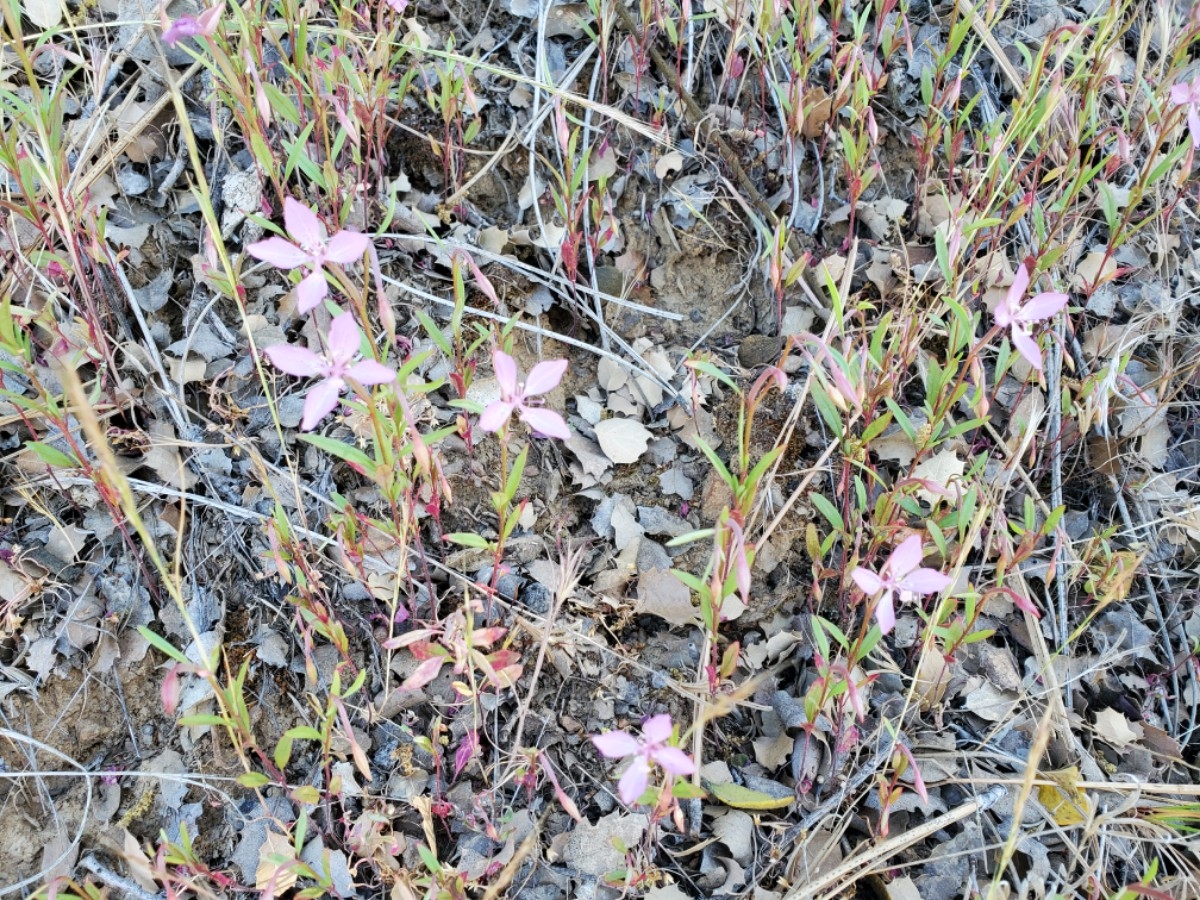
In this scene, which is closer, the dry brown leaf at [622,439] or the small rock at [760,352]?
the dry brown leaf at [622,439]

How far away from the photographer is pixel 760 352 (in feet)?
8.04

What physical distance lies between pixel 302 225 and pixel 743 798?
1.46 metres

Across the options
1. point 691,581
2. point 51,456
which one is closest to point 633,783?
point 691,581

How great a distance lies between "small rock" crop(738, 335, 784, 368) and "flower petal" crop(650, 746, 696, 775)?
119 centimetres

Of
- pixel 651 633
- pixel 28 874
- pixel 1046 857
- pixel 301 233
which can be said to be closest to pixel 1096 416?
pixel 1046 857

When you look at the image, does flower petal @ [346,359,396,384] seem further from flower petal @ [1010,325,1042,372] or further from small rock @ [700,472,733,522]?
flower petal @ [1010,325,1042,372]

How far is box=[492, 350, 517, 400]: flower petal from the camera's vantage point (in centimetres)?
167

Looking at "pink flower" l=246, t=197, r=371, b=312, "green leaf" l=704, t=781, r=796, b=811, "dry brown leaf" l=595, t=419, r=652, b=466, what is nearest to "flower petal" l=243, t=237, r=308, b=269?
"pink flower" l=246, t=197, r=371, b=312

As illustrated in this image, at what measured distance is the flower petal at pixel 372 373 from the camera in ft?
4.95

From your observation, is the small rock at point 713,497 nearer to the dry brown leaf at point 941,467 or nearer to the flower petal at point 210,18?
the dry brown leaf at point 941,467

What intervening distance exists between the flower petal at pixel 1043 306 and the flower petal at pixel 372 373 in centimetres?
130

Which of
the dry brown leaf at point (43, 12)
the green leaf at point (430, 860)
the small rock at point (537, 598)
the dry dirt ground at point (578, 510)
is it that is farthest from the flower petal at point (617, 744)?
the dry brown leaf at point (43, 12)

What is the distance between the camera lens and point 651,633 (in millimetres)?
2133

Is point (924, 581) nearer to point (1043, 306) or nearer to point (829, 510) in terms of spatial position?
point (829, 510)
